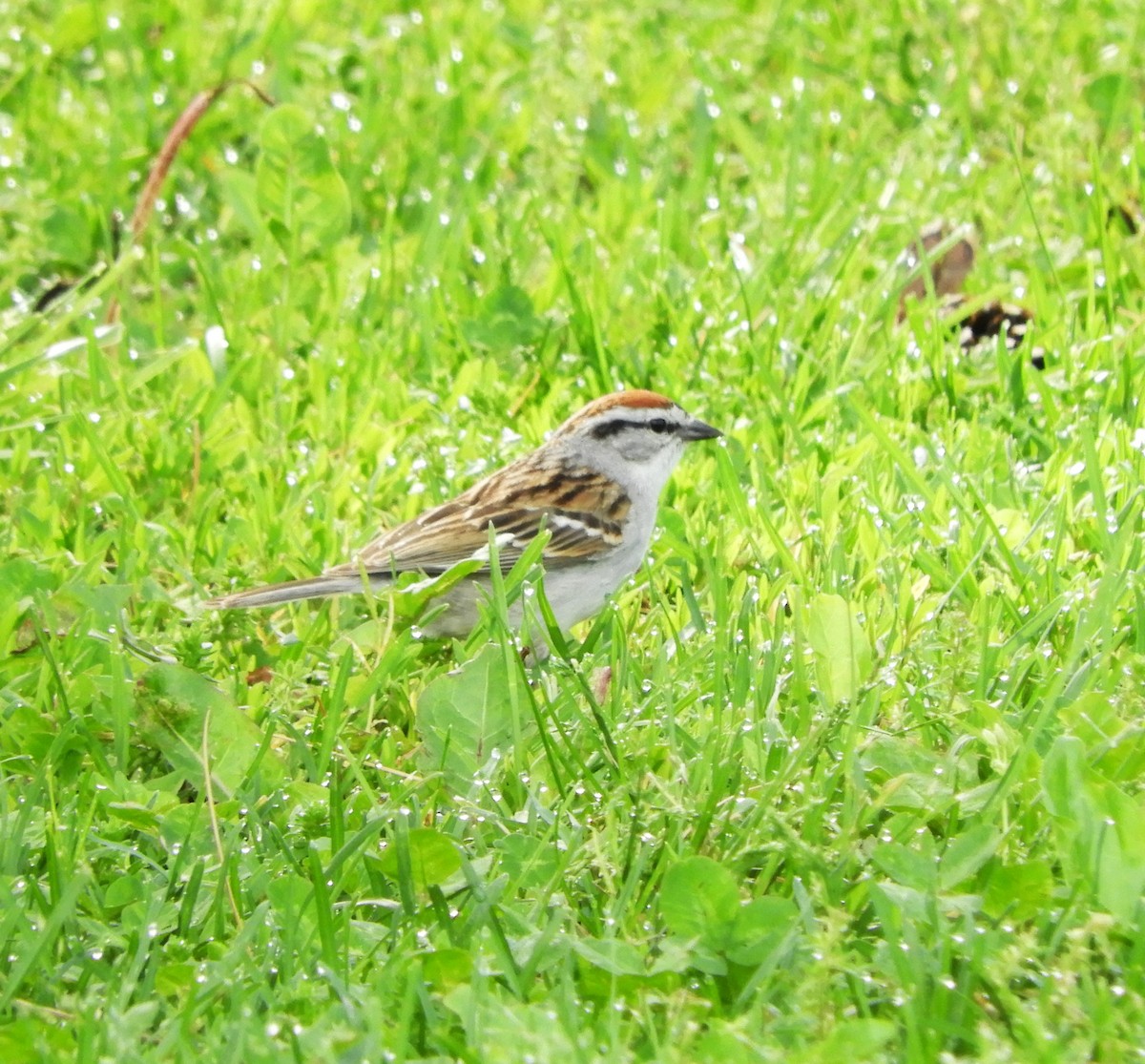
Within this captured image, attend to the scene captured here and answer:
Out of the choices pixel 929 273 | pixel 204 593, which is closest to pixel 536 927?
pixel 204 593

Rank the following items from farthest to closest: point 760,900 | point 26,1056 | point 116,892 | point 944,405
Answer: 1. point 944,405
2. point 116,892
3. point 760,900
4. point 26,1056

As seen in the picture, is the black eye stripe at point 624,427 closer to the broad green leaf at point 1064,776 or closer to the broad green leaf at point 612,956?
the broad green leaf at point 1064,776

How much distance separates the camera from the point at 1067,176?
6555 millimetres

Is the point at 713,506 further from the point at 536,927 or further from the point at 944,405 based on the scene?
the point at 536,927

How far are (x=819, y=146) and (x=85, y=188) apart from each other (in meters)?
2.90

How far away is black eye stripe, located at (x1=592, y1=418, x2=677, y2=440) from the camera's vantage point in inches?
197

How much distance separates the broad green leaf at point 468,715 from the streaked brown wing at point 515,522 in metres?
0.68

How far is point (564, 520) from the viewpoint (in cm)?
486

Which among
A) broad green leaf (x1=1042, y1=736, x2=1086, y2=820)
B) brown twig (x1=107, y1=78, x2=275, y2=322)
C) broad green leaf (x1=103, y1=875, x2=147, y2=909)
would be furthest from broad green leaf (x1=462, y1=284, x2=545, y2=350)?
broad green leaf (x1=1042, y1=736, x2=1086, y2=820)

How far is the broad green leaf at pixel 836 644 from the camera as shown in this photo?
387 centimetres

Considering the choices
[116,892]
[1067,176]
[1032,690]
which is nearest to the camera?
[116,892]

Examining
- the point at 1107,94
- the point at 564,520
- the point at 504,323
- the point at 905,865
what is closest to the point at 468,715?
the point at 905,865

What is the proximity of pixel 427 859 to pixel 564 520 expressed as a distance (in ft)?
5.54

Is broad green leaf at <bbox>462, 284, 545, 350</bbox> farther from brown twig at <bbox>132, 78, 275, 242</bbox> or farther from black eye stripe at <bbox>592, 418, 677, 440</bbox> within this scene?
brown twig at <bbox>132, 78, 275, 242</bbox>
